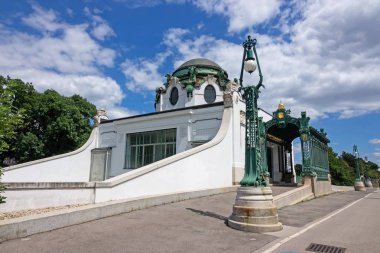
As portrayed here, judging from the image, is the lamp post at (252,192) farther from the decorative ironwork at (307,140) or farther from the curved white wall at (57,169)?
the curved white wall at (57,169)

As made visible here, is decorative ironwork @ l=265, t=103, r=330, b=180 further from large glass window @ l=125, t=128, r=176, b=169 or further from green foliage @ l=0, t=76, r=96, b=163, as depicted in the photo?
green foliage @ l=0, t=76, r=96, b=163

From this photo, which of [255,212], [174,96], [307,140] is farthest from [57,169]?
[255,212]

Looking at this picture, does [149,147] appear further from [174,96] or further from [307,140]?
[307,140]

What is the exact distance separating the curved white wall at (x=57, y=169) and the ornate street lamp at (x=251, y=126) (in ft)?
48.9

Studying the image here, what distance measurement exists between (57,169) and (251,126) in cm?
1719

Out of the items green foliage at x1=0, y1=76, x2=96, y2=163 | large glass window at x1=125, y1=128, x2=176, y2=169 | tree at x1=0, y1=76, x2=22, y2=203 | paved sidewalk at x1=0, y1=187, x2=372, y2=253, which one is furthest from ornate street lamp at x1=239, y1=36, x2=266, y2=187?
green foliage at x1=0, y1=76, x2=96, y2=163

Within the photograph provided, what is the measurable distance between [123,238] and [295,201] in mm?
10117

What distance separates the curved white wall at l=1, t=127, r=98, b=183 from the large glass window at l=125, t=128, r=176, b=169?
12.8 ft

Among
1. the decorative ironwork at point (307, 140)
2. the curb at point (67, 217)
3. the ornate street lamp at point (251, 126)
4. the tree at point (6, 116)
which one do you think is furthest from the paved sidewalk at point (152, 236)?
the decorative ironwork at point (307, 140)

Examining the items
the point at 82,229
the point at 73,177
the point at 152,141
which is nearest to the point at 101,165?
the point at 73,177

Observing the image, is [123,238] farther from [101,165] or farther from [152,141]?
[101,165]

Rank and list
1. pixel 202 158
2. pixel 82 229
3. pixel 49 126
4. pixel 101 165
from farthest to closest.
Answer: pixel 49 126 < pixel 101 165 < pixel 202 158 < pixel 82 229

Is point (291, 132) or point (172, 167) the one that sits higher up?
point (291, 132)

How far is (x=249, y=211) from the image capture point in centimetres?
795
